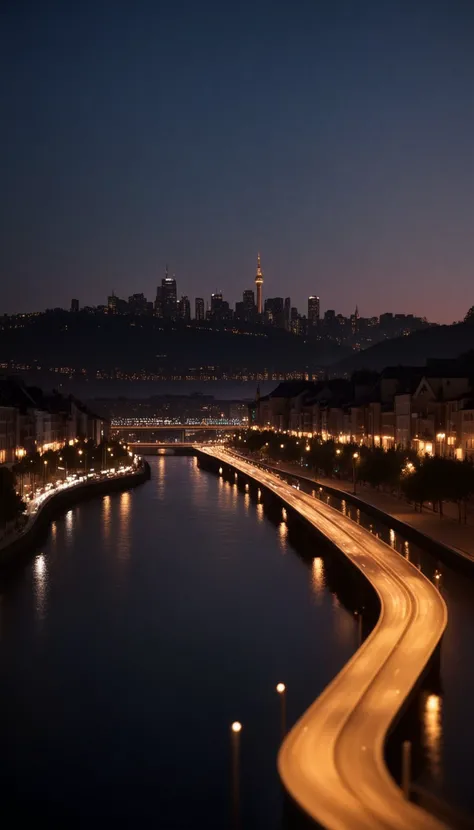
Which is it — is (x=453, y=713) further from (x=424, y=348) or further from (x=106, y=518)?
(x=424, y=348)

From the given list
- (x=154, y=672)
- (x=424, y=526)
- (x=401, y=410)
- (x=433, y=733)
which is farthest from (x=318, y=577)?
(x=401, y=410)

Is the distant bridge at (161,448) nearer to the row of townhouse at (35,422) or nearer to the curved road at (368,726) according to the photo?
the row of townhouse at (35,422)

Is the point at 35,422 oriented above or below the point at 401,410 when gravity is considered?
below

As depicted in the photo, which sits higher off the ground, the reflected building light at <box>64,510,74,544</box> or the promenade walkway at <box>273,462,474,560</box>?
the promenade walkway at <box>273,462,474,560</box>

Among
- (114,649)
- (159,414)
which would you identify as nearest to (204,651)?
(114,649)

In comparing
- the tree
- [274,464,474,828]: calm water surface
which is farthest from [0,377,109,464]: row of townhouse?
[274,464,474,828]: calm water surface

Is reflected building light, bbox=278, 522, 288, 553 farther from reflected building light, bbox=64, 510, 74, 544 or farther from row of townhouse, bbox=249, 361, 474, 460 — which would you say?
reflected building light, bbox=64, 510, 74, 544

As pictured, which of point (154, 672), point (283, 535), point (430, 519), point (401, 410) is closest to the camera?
point (154, 672)
